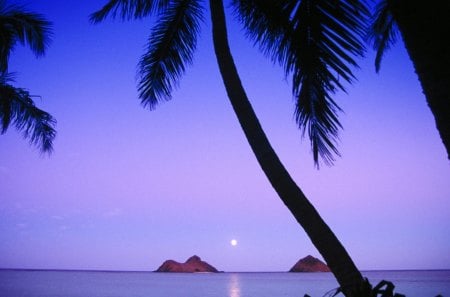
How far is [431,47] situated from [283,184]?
4.62 ft

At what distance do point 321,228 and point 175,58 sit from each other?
353cm

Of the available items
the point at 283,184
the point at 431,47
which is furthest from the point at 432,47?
the point at 283,184

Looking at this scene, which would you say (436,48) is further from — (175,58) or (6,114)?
(6,114)

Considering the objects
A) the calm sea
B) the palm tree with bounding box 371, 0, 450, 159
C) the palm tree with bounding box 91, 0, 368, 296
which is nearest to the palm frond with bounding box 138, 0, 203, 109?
the palm tree with bounding box 91, 0, 368, 296

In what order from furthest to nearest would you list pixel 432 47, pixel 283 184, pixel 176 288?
pixel 176 288 < pixel 283 184 < pixel 432 47

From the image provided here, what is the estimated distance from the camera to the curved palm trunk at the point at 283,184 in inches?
84.6

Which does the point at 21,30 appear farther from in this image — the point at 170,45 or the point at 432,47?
the point at 432,47

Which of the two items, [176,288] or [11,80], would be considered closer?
[11,80]

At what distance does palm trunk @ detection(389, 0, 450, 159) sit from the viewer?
4.27 ft

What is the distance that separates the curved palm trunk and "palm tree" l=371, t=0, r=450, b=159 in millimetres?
924

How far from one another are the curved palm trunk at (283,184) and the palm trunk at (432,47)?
3.00ft

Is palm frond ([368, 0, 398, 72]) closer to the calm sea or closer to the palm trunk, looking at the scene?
the palm trunk

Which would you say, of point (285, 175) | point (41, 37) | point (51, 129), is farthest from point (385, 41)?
point (51, 129)

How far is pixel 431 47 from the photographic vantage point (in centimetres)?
133
